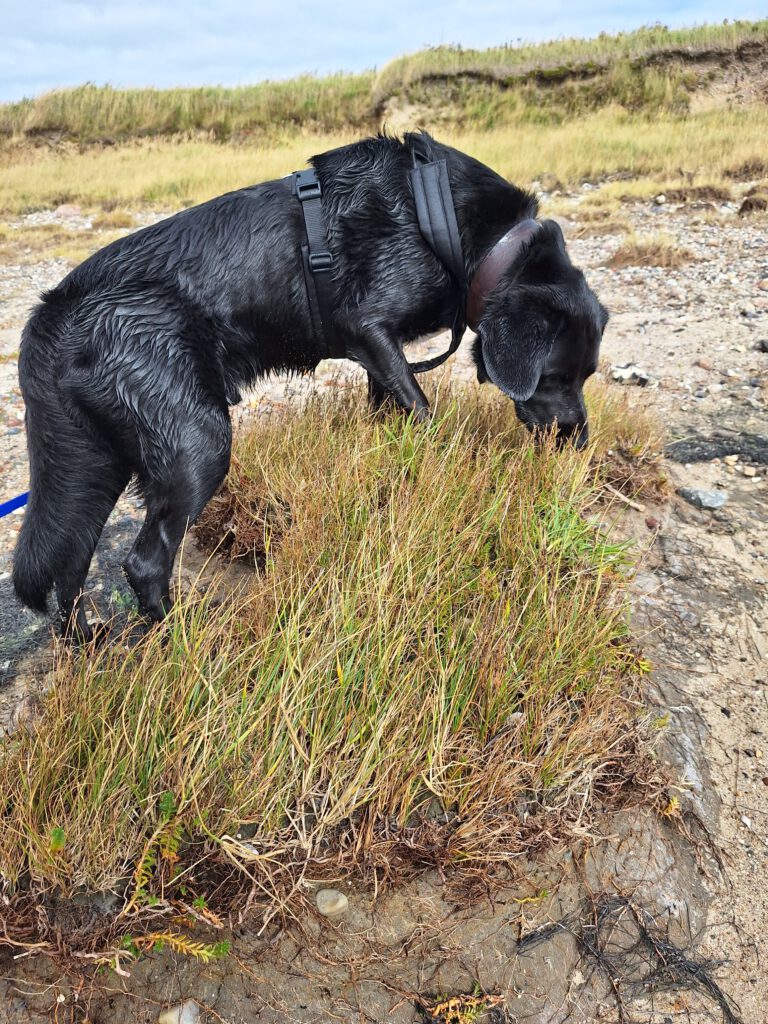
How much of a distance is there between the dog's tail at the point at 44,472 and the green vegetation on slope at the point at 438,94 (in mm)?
19799

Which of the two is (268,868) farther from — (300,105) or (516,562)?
(300,105)

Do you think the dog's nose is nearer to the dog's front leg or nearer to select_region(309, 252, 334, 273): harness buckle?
the dog's front leg

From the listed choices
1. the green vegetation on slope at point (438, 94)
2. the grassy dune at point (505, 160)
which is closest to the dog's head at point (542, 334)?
the grassy dune at point (505, 160)

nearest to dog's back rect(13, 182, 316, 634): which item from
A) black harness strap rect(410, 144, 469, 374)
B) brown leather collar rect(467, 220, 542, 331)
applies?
black harness strap rect(410, 144, 469, 374)

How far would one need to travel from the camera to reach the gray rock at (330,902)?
73.0 inches

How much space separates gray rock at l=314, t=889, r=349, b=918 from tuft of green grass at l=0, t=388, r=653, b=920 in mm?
81

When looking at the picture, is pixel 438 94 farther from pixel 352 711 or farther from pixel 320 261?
pixel 352 711

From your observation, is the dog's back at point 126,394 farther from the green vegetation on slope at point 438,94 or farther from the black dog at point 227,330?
the green vegetation on slope at point 438,94

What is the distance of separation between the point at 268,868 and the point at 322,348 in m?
1.91

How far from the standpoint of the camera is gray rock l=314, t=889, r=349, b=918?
1854mm

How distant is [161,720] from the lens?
1.92 metres

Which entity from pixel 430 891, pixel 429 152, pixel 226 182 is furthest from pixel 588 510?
pixel 226 182

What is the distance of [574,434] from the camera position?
125 inches

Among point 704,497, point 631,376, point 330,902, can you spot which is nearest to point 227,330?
point 330,902
